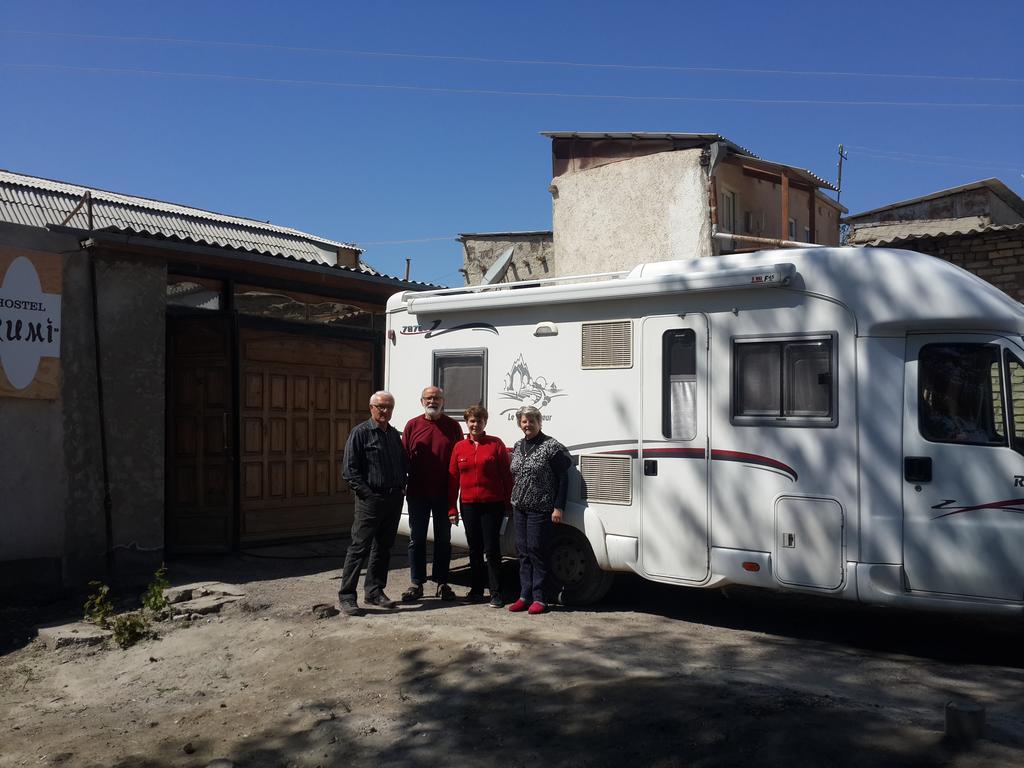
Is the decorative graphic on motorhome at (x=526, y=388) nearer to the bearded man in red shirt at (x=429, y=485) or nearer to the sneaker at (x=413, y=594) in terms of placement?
the bearded man in red shirt at (x=429, y=485)

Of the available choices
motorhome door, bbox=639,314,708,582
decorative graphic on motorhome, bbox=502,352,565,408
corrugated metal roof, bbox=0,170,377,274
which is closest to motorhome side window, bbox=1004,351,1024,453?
motorhome door, bbox=639,314,708,582

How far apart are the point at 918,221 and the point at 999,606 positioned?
53.1 ft

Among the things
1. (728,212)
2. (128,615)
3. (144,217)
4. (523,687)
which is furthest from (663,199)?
(523,687)

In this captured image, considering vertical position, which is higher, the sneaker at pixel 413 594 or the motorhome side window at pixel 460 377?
the motorhome side window at pixel 460 377

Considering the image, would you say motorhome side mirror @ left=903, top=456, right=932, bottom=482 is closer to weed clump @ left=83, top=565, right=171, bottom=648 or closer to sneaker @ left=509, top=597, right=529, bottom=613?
sneaker @ left=509, top=597, right=529, bottom=613

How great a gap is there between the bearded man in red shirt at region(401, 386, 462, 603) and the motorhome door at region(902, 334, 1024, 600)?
371 cm

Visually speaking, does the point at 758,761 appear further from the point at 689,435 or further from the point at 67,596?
the point at 67,596

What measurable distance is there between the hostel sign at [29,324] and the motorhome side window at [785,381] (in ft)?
19.1

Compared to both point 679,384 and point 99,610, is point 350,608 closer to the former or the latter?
point 99,610

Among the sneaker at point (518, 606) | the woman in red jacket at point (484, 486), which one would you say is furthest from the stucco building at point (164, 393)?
the sneaker at point (518, 606)

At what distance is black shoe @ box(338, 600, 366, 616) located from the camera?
25.3 ft

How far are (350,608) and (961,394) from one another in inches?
188

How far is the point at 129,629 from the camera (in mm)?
7348

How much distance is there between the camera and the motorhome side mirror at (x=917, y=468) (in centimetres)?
629
